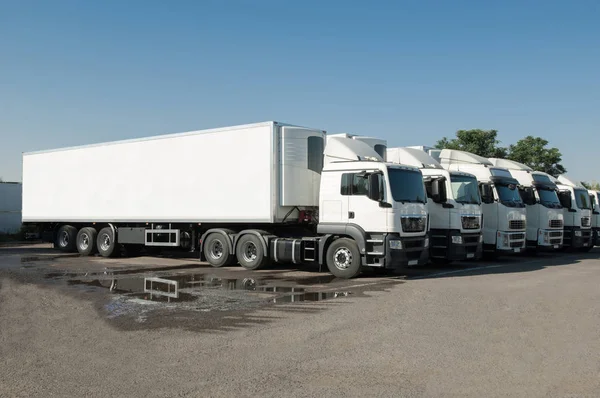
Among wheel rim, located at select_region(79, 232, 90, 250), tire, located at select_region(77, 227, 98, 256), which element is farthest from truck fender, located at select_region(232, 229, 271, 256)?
wheel rim, located at select_region(79, 232, 90, 250)

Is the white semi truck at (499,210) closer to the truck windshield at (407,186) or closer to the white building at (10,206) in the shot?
the truck windshield at (407,186)

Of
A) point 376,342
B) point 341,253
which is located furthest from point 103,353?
point 341,253

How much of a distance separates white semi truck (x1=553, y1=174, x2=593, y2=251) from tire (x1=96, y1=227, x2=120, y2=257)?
55.6 feet

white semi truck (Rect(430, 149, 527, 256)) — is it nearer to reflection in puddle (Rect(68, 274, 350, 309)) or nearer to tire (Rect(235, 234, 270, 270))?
reflection in puddle (Rect(68, 274, 350, 309))

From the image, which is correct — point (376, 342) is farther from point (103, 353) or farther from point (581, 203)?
point (581, 203)

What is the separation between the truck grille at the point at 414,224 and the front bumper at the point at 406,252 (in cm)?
22

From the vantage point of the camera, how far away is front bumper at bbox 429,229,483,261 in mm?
15945

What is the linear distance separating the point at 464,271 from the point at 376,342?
30.8ft


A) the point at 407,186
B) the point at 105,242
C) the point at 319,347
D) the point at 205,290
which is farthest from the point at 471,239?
the point at 105,242

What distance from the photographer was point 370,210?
13680 millimetres

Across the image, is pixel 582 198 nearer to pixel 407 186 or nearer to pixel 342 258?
pixel 407 186

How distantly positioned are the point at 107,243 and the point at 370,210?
1123 cm

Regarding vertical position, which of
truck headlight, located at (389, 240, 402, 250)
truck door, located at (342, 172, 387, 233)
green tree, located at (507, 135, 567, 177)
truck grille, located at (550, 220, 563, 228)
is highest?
green tree, located at (507, 135, 567, 177)

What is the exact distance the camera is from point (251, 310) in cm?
955
